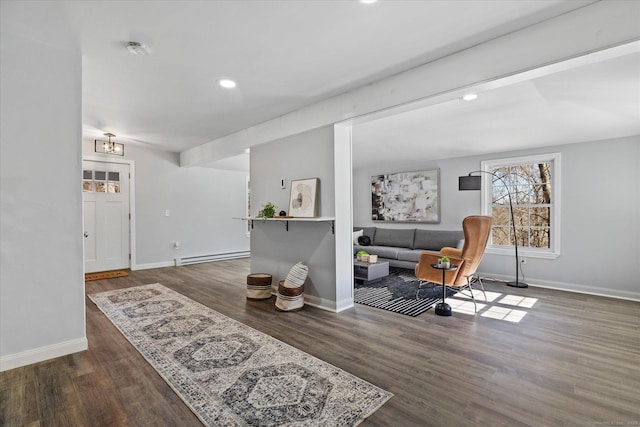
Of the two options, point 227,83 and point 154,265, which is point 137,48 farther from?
point 154,265

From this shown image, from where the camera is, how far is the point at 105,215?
595 centimetres

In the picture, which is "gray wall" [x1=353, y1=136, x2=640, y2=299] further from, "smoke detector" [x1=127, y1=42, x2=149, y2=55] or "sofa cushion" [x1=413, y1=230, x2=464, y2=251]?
"smoke detector" [x1=127, y1=42, x2=149, y2=55]

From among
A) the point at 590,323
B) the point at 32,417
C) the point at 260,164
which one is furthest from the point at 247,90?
the point at 590,323

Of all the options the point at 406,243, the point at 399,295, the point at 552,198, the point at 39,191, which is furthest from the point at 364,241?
the point at 39,191

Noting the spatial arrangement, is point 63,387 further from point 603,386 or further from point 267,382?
point 603,386

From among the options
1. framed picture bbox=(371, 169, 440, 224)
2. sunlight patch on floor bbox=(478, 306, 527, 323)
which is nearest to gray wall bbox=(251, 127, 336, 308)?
sunlight patch on floor bbox=(478, 306, 527, 323)

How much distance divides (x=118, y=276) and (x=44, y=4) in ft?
15.2

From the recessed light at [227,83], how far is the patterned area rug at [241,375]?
2526 millimetres

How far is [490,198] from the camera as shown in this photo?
5.78 metres

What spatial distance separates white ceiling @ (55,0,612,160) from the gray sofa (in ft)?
10.3

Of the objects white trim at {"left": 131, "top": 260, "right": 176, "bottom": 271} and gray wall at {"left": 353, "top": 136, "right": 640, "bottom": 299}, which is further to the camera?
white trim at {"left": 131, "top": 260, "right": 176, "bottom": 271}

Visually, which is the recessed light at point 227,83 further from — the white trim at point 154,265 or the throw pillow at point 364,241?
the white trim at point 154,265

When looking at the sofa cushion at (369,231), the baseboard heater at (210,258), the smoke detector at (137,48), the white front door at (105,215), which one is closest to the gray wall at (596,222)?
the sofa cushion at (369,231)

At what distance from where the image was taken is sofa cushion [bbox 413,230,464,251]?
5.91m
